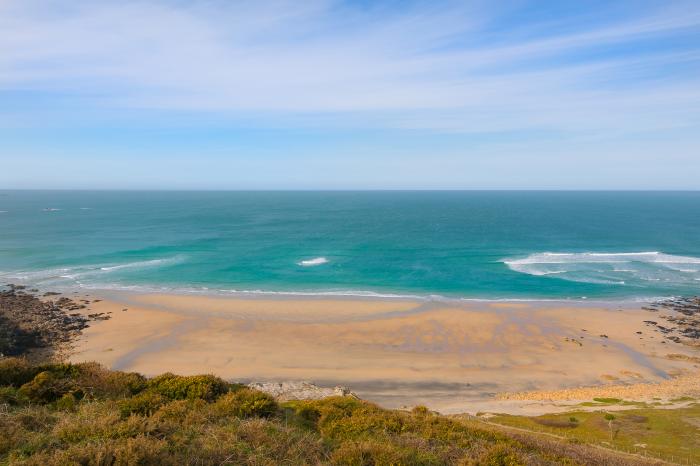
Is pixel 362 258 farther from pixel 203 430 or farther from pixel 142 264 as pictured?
pixel 203 430

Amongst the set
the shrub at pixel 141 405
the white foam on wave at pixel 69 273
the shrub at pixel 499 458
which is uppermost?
the shrub at pixel 141 405

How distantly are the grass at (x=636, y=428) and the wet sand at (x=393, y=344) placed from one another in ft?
14.5

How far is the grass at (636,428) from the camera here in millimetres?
18297

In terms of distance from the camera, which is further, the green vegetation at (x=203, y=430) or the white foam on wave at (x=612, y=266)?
the white foam on wave at (x=612, y=266)

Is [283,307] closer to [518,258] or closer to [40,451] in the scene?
[40,451]

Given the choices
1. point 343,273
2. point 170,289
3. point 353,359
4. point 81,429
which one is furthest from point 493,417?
point 170,289

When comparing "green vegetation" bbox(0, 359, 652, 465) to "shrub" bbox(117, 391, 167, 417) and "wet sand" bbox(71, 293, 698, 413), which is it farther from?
"wet sand" bbox(71, 293, 698, 413)

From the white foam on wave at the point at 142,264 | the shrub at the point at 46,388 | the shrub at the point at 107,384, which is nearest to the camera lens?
the shrub at the point at 46,388

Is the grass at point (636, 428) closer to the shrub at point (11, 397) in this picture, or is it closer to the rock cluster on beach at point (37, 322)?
the shrub at point (11, 397)

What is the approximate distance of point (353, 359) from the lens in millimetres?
31188

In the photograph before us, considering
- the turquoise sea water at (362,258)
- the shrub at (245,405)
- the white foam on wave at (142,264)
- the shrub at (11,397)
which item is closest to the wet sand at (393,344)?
the turquoise sea water at (362,258)

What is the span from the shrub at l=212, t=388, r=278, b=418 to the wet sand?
12.8m

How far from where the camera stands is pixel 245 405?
12.9m

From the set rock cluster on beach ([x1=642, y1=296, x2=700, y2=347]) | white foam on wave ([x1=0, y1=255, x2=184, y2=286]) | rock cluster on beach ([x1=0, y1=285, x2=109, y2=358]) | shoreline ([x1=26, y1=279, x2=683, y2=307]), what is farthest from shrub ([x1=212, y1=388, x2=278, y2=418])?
white foam on wave ([x1=0, y1=255, x2=184, y2=286])
